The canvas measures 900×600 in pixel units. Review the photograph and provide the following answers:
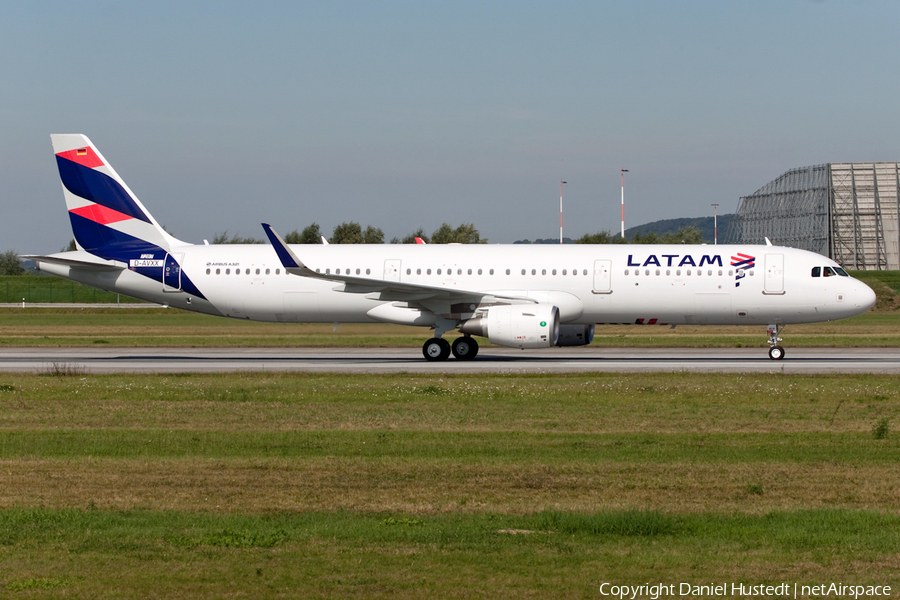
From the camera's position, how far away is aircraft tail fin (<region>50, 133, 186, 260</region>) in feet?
107

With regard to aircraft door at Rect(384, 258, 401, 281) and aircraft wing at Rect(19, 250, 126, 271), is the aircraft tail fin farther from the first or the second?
aircraft door at Rect(384, 258, 401, 281)

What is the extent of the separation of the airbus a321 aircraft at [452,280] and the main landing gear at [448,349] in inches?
1.4

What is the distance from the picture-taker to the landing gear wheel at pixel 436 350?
30.7m

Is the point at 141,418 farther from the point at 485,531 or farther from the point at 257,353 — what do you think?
the point at 257,353

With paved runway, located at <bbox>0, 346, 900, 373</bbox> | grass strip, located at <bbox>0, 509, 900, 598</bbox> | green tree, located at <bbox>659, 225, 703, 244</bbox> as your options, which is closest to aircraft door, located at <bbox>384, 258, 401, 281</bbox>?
paved runway, located at <bbox>0, 346, 900, 373</bbox>

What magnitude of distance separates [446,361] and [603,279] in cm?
550

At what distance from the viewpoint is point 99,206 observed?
3281 cm

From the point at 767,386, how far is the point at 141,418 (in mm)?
13338

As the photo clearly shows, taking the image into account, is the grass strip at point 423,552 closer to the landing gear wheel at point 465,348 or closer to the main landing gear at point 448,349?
the main landing gear at point 448,349

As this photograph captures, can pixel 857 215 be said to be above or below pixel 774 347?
above

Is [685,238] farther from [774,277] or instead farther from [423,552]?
[423,552]

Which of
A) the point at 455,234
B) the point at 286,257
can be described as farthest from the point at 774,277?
the point at 455,234

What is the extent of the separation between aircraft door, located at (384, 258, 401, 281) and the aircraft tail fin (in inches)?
290

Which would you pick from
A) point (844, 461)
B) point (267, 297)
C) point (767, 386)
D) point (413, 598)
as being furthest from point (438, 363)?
point (413, 598)
